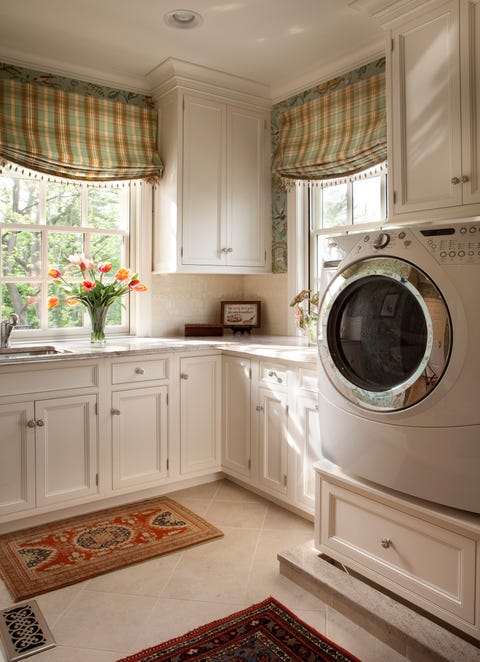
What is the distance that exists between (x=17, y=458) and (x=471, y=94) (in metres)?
2.49

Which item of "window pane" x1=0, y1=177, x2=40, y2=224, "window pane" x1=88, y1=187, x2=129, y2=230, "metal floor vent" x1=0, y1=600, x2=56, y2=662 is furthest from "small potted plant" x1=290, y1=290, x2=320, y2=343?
"metal floor vent" x1=0, y1=600, x2=56, y2=662

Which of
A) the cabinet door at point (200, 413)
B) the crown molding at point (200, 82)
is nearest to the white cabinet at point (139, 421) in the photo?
the cabinet door at point (200, 413)

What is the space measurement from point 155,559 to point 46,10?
2601 mm

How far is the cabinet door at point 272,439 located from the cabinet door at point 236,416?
11 centimetres

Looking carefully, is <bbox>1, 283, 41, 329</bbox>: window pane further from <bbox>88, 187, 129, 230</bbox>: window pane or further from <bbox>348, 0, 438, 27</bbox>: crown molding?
<bbox>348, 0, 438, 27</bbox>: crown molding

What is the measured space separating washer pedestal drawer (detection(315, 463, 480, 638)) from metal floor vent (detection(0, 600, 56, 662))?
1067 mm

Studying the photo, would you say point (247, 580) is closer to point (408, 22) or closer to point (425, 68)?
point (425, 68)

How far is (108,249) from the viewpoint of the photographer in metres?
3.63

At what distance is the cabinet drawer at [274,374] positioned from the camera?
113 inches

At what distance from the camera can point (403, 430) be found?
74.6 inches

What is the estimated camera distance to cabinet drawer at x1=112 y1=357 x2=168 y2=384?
2954mm

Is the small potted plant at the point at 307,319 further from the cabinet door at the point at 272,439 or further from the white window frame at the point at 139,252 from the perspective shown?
the white window frame at the point at 139,252

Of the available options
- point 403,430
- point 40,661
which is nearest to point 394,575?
point 403,430

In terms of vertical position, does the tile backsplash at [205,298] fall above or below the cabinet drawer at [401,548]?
above
